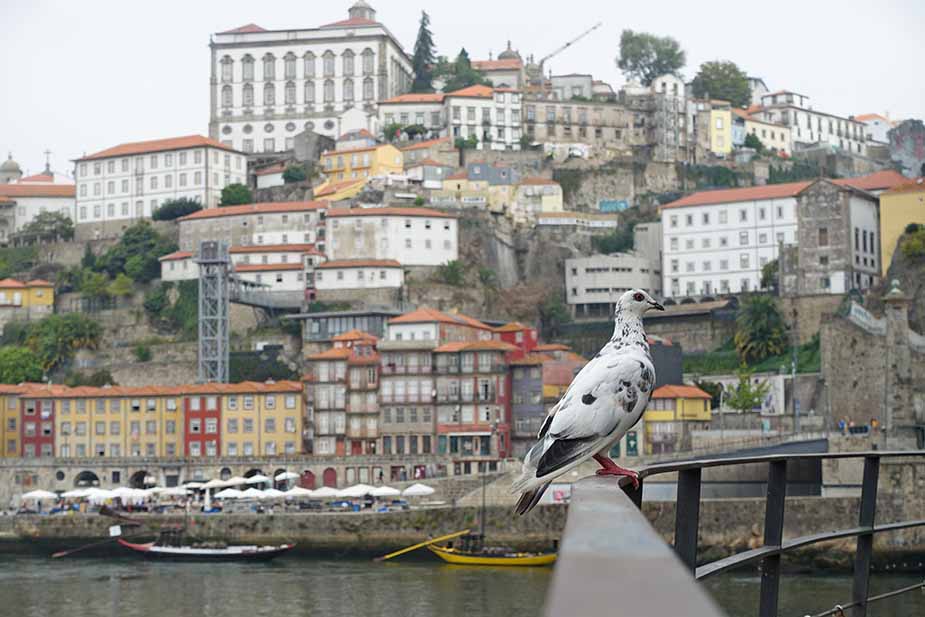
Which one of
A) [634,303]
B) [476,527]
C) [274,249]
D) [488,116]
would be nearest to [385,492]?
[476,527]

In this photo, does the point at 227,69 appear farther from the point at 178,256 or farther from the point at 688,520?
the point at 688,520

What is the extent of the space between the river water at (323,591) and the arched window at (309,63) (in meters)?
58.6

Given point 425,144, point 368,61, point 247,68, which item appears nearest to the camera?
point 425,144

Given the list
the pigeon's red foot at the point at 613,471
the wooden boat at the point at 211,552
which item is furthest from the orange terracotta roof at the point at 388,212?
the pigeon's red foot at the point at 613,471

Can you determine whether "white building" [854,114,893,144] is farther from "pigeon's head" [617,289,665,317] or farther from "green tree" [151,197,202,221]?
"pigeon's head" [617,289,665,317]

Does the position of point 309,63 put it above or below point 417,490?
above

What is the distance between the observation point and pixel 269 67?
105 metres

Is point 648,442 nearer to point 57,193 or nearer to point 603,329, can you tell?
point 603,329

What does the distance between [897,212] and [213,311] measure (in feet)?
104

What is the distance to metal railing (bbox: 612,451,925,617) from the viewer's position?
12.5ft

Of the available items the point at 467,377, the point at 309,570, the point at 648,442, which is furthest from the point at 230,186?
the point at 309,570

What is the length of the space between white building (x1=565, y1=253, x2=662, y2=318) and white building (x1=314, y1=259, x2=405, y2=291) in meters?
8.84

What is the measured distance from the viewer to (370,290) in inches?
3068

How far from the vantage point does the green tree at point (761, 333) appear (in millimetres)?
67812
